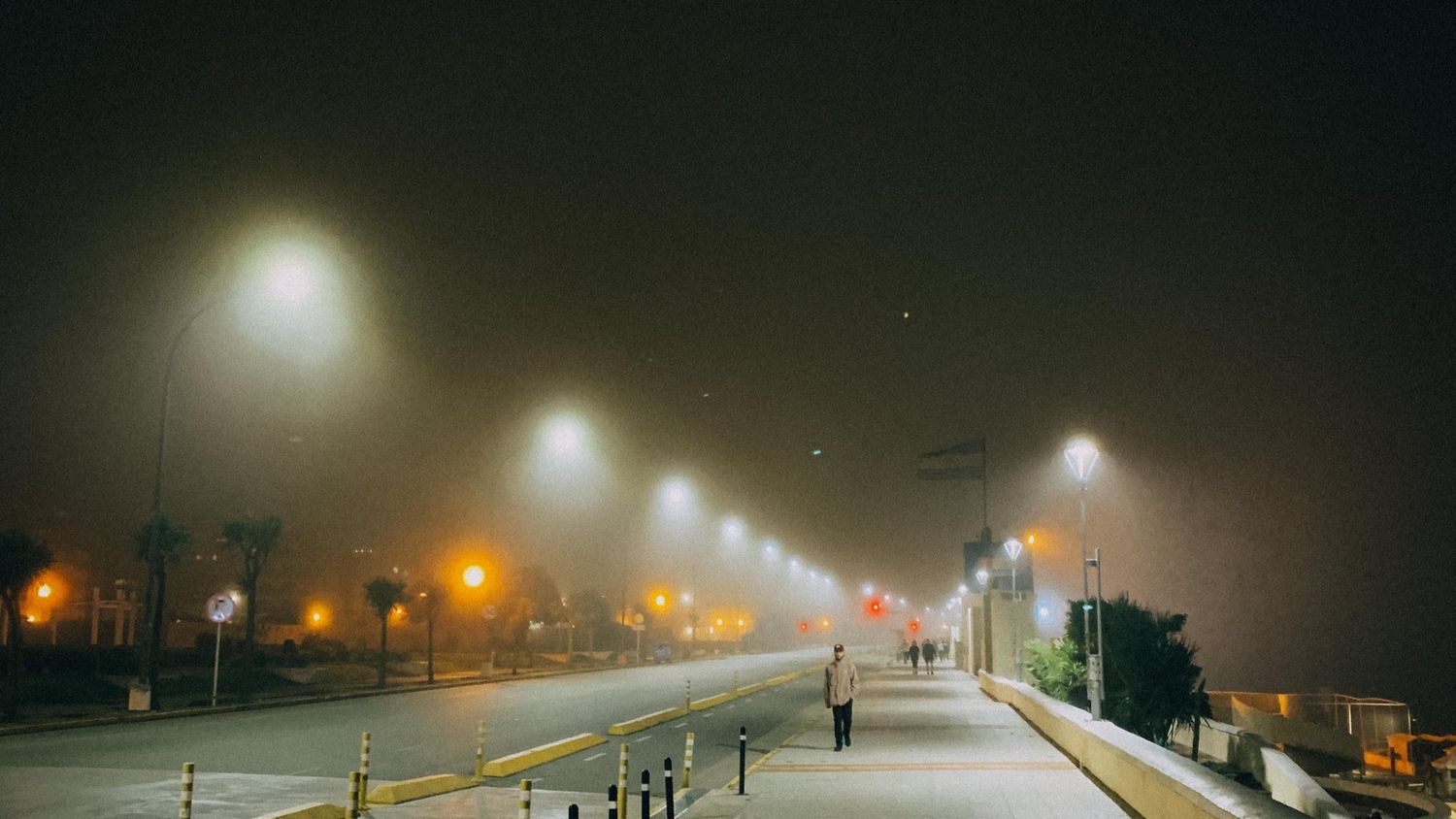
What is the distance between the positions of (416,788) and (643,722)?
12.8 meters

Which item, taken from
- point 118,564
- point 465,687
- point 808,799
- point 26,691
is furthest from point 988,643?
point 118,564

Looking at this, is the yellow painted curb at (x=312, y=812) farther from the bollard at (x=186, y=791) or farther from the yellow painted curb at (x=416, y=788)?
the bollard at (x=186, y=791)

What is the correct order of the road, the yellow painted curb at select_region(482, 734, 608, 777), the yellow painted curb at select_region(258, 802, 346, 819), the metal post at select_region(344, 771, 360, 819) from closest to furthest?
the metal post at select_region(344, 771, 360, 819) → the yellow painted curb at select_region(258, 802, 346, 819) → the road → the yellow painted curb at select_region(482, 734, 608, 777)

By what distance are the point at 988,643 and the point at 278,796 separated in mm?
43177

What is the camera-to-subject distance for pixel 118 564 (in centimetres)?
7800

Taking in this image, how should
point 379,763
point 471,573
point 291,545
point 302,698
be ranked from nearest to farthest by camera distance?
point 379,763, point 471,573, point 302,698, point 291,545

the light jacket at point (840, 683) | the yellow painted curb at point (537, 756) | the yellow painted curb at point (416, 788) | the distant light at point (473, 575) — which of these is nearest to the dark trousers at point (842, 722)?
the light jacket at point (840, 683)

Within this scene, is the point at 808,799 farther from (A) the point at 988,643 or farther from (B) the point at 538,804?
(A) the point at 988,643

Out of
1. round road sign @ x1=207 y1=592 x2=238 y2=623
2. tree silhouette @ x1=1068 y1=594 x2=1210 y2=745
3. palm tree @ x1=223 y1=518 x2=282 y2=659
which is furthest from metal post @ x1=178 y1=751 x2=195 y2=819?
palm tree @ x1=223 y1=518 x2=282 y2=659

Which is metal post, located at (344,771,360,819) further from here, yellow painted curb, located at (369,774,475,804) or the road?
the road

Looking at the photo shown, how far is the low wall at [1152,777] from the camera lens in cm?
952

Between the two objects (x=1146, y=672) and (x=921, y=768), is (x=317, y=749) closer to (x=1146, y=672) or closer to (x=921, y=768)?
(x=921, y=768)

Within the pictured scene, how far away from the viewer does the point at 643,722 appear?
27562 mm

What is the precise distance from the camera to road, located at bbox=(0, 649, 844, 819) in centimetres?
1545
